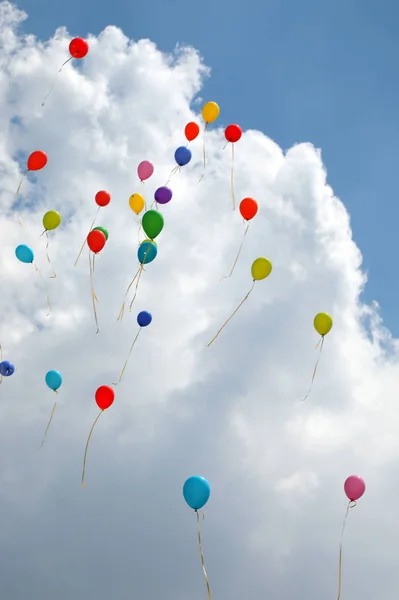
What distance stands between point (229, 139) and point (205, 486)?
27.3ft

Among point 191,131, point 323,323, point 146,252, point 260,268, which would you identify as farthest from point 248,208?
point 323,323

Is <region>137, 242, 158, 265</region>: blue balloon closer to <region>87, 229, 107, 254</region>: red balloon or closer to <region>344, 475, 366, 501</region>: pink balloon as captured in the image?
<region>87, 229, 107, 254</region>: red balloon

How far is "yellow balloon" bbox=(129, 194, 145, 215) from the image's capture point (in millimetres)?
16125

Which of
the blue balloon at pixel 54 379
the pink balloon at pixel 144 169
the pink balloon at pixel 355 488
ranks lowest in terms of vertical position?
the pink balloon at pixel 355 488

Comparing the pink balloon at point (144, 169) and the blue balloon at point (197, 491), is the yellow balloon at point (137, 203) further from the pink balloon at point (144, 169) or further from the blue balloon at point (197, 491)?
the blue balloon at point (197, 491)

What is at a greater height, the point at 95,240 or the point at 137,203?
the point at 137,203

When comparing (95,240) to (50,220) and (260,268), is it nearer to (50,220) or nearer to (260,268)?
(50,220)

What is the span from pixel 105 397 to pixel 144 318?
2.17m

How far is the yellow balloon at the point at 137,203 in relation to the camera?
1612cm

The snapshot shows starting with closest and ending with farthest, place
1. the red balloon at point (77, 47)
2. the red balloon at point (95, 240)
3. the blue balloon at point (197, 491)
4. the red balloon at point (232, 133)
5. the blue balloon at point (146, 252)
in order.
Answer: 1. the blue balloon at point (197, 491)
2. the blue balloon at point (146, 252)
3. the red balloon at point (95, 240)
4. the red balloon at point (77, 47)
5. the red balloon at point (232, 133)

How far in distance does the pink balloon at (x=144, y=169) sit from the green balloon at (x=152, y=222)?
7.96ft

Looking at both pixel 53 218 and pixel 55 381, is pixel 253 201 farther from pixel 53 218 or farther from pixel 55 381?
pixel 55 381

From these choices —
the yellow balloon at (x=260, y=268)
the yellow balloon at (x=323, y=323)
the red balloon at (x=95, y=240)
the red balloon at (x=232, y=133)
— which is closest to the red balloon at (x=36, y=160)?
the red balloon at (x=95, y=240)

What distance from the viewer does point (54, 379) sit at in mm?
16172
